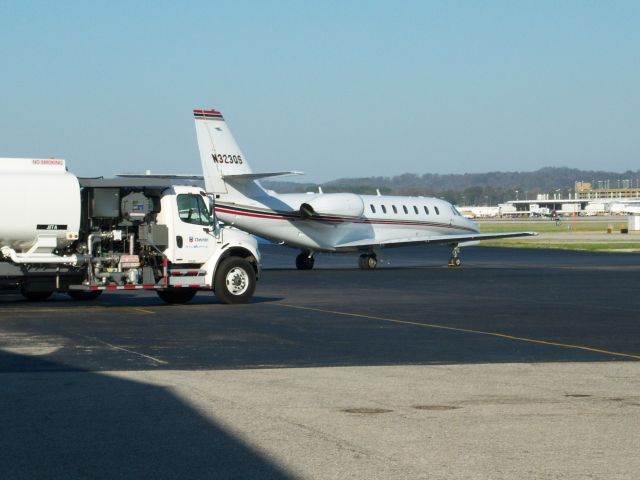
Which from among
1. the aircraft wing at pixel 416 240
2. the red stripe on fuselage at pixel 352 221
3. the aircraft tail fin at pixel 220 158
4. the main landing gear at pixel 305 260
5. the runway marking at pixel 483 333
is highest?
the aircraft tail fin at pixel 220 158

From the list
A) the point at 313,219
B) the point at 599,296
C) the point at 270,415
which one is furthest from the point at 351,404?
the point at 313,219

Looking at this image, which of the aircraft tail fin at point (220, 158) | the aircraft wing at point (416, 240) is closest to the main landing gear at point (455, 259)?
the aircraft wing at point (416, 240)

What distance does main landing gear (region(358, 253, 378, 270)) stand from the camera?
156ft

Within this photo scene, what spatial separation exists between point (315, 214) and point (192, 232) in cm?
1871

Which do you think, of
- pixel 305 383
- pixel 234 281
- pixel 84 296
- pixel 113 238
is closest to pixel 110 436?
pixel 305 383

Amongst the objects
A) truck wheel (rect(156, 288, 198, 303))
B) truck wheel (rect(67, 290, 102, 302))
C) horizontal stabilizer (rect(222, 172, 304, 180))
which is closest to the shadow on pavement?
truck wheel (rect(156, 288, 198, 303))

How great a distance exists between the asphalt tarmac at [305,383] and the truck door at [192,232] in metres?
1.39

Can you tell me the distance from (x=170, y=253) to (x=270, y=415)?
53.0ft

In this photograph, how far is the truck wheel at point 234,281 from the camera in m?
27.2

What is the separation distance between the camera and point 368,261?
156 feet

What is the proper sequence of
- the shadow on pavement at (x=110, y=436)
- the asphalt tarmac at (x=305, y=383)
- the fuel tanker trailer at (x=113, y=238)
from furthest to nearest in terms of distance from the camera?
the fuel tanker trailer at (x=113, y=238)
the asphalt tarmac at (x=305, y=383)
the shadow on pavement at (x=110, y=436)

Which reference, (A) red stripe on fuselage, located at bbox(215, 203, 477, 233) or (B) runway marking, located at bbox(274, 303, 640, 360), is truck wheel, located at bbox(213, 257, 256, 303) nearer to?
(B) runway marking, located at bbox(274, 303, 640, 360)

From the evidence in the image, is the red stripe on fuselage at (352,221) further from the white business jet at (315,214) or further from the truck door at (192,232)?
the truck door at (192,232)

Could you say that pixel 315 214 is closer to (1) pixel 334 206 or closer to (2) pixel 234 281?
(1) pixel 334 206
